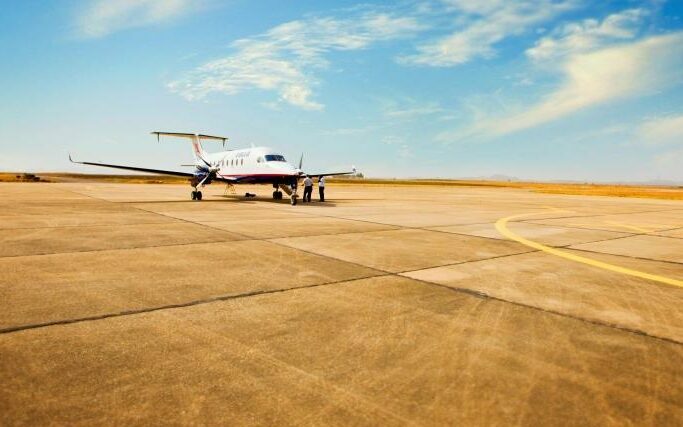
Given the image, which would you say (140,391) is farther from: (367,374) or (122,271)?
(122,271)

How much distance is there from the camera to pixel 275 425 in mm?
2869

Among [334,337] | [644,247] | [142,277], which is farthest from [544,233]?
[142,277]

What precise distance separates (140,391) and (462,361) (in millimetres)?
2776

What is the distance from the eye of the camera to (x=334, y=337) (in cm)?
443

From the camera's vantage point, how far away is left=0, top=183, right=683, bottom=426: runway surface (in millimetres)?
3117

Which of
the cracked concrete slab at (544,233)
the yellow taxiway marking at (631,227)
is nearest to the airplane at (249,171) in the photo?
the cracked concrete slab at (544,233)

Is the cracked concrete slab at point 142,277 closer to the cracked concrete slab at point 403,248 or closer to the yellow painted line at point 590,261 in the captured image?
the cracked concrete slab at point 403,248

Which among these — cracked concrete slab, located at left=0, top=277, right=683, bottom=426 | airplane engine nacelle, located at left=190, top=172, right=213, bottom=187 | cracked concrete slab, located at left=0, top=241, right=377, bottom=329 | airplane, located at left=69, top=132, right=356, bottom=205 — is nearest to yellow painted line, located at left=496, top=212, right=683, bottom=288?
cracked concrete slab, located at left=0, top=277, right=683, bottom=426

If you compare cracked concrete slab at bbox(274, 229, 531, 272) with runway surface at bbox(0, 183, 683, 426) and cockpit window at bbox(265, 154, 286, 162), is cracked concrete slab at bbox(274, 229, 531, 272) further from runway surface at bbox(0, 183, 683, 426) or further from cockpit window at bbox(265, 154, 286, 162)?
cockpit window at bbox(265, 154, 286, 162)

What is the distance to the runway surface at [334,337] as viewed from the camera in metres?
3.12

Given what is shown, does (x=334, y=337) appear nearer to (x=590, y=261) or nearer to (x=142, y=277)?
(x=142, y=277)

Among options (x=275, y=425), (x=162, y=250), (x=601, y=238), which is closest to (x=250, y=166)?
(x=162, y=250)

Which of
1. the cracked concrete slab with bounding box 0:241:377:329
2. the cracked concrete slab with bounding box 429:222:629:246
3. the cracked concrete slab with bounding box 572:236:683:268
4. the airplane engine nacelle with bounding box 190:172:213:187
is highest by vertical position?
the airplane engine nacelle with bounding box 190:172:213:187

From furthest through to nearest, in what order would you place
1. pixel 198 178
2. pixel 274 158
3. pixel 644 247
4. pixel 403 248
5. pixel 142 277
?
pixel 198 178
pixel 274 158
pixel 644 247
pixel 403 248
pixel 142 277
